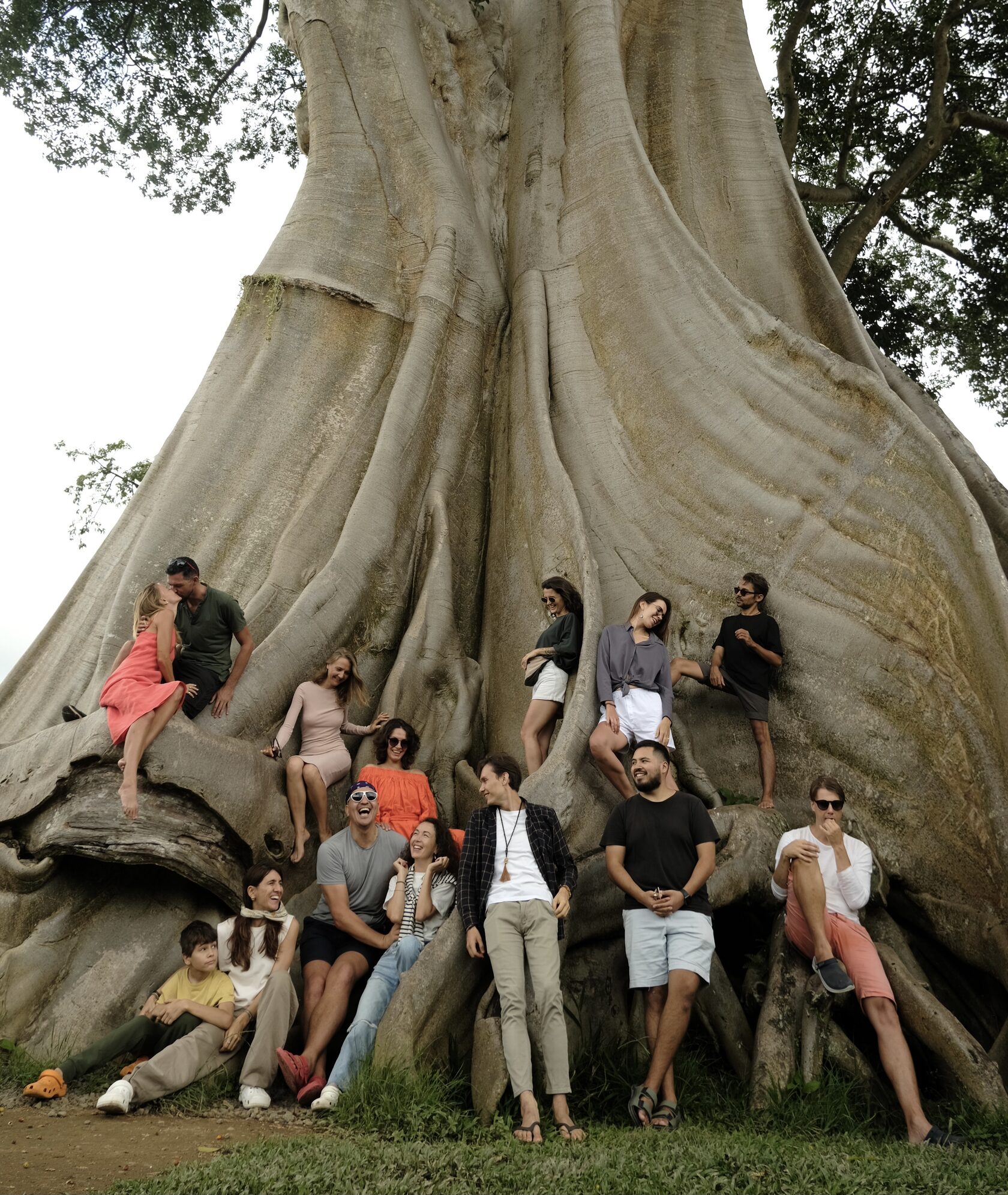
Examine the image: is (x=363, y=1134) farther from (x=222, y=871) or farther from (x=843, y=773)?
(x=843, y=773)

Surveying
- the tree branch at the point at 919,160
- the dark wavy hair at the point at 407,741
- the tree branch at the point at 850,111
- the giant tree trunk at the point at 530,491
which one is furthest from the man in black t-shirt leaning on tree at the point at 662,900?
the tree branch at the point at 850,111

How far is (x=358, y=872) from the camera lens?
548 centimetres

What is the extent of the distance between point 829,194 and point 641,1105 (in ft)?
36.3

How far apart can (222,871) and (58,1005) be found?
910mm

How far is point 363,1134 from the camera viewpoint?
4.14m

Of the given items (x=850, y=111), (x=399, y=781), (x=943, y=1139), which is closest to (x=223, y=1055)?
(x=399, y=781)

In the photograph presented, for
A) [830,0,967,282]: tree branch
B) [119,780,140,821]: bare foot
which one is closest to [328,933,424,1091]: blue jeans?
[119,780,140,821]: bare foot

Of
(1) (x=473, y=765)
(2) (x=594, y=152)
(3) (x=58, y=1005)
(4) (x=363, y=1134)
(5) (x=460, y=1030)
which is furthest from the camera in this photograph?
(2) (x=594, y=152)

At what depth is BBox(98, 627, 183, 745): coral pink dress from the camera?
5344 mm

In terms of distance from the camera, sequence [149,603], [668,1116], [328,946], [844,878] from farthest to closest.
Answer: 1. [149,603]
2. [328,946]
3. [844,878]
4. [668,1116]

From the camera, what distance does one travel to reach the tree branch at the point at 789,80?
12.5 metres

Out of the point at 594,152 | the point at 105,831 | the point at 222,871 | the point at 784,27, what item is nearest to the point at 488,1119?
the point at 222,871

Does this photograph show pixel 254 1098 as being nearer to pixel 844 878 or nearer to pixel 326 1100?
pixel 326 1100

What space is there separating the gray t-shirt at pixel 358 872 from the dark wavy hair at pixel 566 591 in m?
1.72
